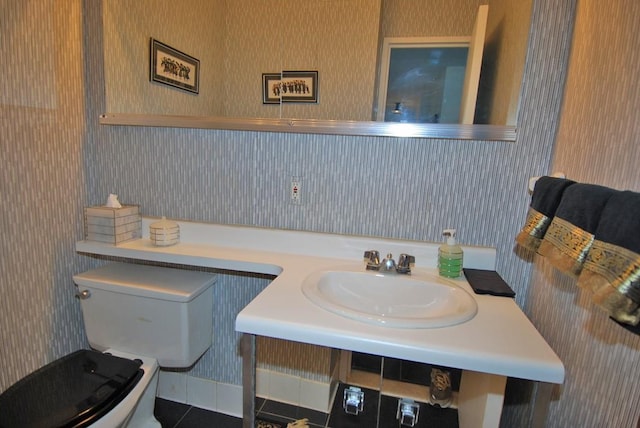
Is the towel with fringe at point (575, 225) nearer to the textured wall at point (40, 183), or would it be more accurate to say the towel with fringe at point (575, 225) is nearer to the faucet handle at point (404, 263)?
the faucet handle at point (404, 263)

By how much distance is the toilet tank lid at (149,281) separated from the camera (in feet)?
3.88

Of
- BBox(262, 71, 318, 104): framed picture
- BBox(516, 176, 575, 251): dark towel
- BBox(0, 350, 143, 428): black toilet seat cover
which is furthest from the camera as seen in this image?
BBox(262, 71, 318, 104): framed picture

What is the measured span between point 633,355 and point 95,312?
1547 mm

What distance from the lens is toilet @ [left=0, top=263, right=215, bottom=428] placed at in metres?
1.00

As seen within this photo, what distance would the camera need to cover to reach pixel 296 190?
1.27 meters

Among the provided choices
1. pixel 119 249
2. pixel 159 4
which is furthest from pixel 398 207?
pixel 159 4

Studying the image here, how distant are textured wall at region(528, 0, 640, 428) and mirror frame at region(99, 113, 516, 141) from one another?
0.72 feet

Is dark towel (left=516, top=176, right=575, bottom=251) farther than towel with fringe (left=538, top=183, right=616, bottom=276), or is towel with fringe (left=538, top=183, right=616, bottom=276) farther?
dark towel (left=516, top=176, right=575, bottom=251)

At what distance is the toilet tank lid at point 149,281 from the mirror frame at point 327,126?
576 millimetres

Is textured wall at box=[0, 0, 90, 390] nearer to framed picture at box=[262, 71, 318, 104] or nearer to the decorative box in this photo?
the decorative box

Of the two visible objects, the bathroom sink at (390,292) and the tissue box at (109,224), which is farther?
the tissue box at (109,224)

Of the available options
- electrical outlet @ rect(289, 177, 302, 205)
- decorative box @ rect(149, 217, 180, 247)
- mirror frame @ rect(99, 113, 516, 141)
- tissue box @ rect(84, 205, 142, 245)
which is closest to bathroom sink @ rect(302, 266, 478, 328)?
electrical outlet @ rect(289, 177, 302, 205)

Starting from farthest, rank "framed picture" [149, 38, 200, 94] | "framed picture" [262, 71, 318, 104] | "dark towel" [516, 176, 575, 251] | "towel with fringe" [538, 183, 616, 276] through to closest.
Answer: "framed picture" [149, 38, 200, 94], "framed picture" [262, 71, 318, 104], "dark towel" [516, 176, 575, 251], "towel with fringe" [538, 183, 616, 276]

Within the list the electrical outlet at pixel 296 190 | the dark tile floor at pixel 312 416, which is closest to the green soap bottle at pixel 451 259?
the dark tile floor at pixel 312 416
